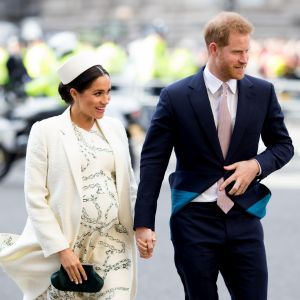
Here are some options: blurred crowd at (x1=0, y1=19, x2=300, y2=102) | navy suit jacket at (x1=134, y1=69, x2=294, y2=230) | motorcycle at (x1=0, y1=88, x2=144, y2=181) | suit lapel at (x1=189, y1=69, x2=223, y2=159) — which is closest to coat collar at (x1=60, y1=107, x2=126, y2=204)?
navy suit jacket at (x1=134, y1=69, x2=294, y2=230)

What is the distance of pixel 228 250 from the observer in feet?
14.8

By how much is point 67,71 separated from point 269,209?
6503mm

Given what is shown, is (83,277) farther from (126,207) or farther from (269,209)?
(269,209)

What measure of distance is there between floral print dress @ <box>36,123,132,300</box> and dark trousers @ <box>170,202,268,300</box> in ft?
0.89

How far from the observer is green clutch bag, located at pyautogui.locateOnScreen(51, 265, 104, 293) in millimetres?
4438

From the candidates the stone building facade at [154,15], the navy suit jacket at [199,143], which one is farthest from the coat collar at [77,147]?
the stone building facade at [154,15]

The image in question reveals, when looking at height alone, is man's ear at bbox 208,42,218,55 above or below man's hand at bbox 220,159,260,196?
above

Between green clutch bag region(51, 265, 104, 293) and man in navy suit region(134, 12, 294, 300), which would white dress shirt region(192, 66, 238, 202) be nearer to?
man in navy suit region(134, 12, 294, 300)

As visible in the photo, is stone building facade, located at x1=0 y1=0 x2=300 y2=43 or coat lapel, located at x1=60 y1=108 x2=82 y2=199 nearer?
coat lapel, located at x1=60 y1=108 x2=82 y2=199

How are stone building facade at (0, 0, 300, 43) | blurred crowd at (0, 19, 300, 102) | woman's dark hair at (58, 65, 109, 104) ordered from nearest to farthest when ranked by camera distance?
woman's dark hair at (58, 65, 109, 104)
blurred crowd at (0, 19, 300, 102)
stone building facade at (0, 0, 300, 43)

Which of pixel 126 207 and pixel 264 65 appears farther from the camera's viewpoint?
pixel 264 65

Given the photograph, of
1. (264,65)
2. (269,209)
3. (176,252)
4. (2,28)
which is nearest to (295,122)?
(264,65)

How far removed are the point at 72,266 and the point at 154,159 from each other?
584mm

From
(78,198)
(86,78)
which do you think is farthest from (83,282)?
(86,78)
